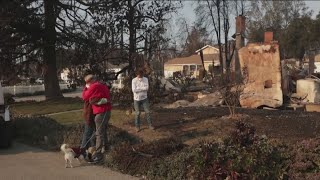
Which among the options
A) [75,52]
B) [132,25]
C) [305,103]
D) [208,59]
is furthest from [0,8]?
[208,59]

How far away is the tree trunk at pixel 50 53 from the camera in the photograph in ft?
93.5

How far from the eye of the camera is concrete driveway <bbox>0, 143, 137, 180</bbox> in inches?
363

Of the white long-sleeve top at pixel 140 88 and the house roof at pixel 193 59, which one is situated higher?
the house roof at pixel 193 59

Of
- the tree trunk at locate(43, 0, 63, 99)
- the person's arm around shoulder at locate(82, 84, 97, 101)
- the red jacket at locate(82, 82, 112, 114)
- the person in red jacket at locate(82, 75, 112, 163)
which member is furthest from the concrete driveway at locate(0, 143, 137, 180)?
the tree trunk at locate(43, 0, 63, 99)

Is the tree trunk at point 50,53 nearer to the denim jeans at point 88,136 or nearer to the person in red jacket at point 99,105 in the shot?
the denim jeans at point 88,136

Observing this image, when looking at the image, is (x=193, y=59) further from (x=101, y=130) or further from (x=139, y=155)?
(x=139, y=155)

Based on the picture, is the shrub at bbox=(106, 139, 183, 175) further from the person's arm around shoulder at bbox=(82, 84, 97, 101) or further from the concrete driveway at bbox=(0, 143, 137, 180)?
the person's arm around shoulder at bbox=(82, 84, 97, 101)

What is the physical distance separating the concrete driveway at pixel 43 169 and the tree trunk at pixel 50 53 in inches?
682

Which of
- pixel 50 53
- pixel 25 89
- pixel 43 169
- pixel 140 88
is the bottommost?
pixel 43 169

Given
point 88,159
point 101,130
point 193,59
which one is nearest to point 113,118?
point 101,130

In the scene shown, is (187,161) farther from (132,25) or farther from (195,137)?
(132,25)

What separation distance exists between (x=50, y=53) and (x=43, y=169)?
849 inches

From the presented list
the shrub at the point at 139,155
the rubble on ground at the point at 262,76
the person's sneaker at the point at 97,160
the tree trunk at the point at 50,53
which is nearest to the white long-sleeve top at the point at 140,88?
the person's sneaker at the point at 97,160

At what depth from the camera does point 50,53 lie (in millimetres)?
30828
